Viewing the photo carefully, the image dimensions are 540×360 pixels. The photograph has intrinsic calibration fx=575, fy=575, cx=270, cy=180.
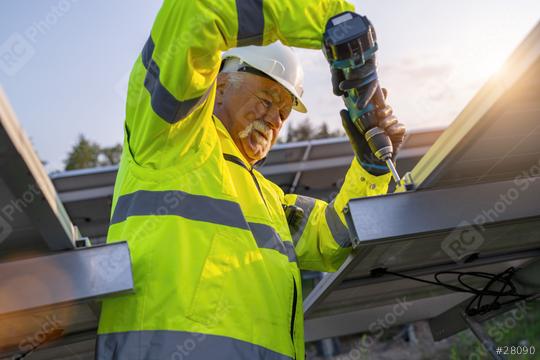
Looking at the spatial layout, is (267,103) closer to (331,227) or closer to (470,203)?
(331,227)

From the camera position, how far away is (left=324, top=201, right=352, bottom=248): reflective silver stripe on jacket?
8.72 ft

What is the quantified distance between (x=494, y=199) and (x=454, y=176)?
0.72ft

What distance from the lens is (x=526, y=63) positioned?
54.7 inches

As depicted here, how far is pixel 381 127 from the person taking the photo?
2.47 meters

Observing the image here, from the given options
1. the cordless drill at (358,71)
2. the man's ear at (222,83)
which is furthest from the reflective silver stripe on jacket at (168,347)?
the man's ear at (222,83)

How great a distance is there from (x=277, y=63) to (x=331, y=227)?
938mm

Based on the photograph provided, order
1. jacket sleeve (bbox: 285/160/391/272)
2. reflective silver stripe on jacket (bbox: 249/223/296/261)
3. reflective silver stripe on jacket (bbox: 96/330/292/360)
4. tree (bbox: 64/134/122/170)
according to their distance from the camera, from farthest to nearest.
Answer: tree (bbox: 64/134/122/170), jacket sleeve (bbox: 285/160/391/272), reflective silver stripe on jacket (bbox: 249/223/296/261), reflective silver stripe on jacket (bbox: 96/330/292/360)

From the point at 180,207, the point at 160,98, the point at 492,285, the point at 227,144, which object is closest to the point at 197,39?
the point at 160,98

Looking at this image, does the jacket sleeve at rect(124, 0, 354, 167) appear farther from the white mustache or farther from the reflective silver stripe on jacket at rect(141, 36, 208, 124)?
the white mustache

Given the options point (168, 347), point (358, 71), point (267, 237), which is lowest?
point (168, 347)

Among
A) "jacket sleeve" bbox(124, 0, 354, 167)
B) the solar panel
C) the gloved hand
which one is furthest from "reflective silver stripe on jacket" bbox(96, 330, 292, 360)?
the gloved hand

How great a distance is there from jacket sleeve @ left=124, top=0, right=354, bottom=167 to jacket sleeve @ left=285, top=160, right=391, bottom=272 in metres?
0.99

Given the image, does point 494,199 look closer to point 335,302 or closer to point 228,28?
point 228,28

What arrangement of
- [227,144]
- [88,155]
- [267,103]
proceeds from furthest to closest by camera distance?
[88,155], [267,103], [227,144]
